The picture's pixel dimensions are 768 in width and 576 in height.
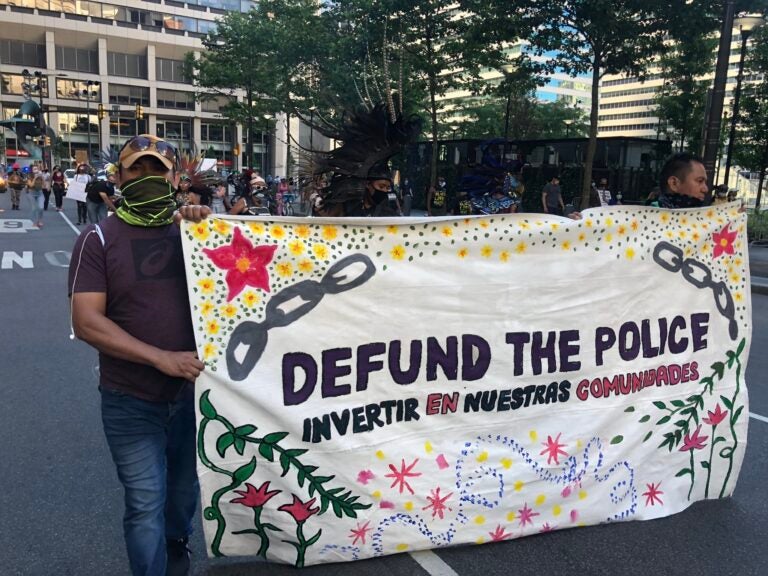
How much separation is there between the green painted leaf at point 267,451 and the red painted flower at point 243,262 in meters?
0.60

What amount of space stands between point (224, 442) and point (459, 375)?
1.06m

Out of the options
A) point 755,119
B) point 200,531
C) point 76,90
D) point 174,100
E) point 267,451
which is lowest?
point 200,531

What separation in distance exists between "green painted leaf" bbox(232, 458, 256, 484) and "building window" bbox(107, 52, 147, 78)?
77.1 metres

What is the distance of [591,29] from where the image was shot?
16.4 meters

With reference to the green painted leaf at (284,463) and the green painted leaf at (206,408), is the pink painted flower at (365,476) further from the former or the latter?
the green painted leaf at (206,408)

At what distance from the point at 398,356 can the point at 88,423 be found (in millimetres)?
2882

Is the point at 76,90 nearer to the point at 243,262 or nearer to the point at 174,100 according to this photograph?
the point at 174,100

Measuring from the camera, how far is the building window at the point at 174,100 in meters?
73.1

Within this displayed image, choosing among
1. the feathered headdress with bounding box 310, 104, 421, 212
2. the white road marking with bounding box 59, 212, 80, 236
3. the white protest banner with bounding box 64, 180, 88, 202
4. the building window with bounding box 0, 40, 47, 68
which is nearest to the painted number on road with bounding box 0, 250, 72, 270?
the white protest banner with bounding box 64, 180, 88, 202

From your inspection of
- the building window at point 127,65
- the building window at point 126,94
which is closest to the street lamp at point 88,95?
the building window at point 126,94

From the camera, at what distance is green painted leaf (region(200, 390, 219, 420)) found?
2.58 m

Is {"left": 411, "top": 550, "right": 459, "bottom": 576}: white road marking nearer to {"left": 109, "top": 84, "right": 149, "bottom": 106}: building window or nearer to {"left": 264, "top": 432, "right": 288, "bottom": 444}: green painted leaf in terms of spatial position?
{"left": 264, "top": 432, "right": 288, "bottom": 444}: green painted leaf

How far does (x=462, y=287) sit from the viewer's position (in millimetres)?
3033

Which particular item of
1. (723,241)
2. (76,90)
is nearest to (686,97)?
(723,241)
